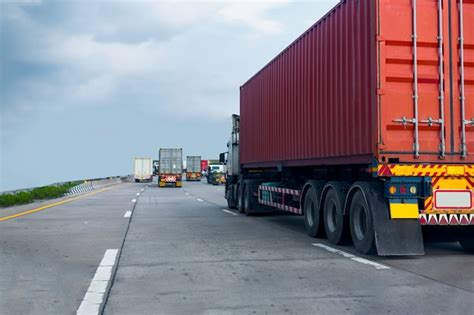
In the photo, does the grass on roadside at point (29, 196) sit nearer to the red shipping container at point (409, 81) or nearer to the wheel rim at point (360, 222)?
the wheel rim at point (360, 222)

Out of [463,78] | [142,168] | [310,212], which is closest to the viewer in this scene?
[463,78]

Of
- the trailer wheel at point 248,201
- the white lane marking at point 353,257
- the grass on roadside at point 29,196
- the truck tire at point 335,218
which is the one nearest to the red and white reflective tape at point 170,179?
the grass on roadside at point 29,196

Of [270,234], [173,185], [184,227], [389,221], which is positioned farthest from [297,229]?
[173,185]

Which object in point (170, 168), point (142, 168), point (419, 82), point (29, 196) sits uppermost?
point (419, 82)

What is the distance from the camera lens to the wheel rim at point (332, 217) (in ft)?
32.7

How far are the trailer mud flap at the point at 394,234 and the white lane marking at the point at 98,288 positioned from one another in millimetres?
4105

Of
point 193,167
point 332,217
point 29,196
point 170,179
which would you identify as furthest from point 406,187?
point 193,167

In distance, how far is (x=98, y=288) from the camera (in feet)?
20.8

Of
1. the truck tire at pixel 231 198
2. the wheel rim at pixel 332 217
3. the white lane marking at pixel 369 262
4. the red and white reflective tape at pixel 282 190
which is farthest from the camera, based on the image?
the truck tire at pixel 231 198

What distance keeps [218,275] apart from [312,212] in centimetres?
454

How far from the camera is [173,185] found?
50344mm

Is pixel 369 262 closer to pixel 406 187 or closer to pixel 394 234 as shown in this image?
pixel 394 234

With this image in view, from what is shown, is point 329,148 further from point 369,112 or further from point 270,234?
point 270,234

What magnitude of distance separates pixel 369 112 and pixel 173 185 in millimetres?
42958
